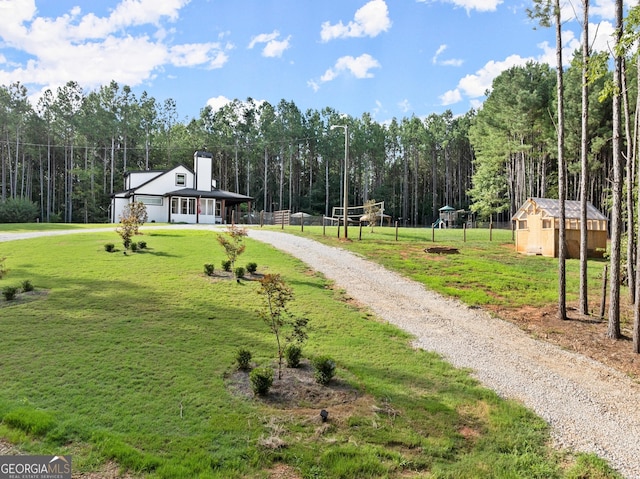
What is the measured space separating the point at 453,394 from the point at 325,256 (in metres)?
11.6

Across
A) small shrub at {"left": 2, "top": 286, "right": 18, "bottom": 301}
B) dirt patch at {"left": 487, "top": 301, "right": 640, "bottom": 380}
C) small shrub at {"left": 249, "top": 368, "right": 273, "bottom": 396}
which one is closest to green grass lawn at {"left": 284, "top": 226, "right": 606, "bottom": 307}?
dirt patch at {"left": 487, "top": 301, "right": 640, "bottom": 380}

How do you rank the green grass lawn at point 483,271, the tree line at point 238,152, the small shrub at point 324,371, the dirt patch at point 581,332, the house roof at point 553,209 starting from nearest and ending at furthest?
the small shrub at point 324,371 < the dirt patch at point 581,332 < the green grass lawn at point 483,271 < the house roof at point 553,209 < the tree line at point 238,152

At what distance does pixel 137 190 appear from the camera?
127ft

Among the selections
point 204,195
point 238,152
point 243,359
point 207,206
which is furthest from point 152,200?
point 243,359

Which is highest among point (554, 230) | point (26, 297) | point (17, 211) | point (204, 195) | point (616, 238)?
point (204, 195)

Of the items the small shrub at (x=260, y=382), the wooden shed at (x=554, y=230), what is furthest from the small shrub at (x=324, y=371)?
the wooden shed at (x=554, y=230)

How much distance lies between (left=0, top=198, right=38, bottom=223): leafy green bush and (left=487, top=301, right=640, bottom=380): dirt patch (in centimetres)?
4574

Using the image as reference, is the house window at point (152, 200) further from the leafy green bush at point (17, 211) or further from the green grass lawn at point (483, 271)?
the green grass lawn at point (483, 271)

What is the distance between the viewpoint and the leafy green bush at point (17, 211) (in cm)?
4020

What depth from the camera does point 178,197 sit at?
126ft

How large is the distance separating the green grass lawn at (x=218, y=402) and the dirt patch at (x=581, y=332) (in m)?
3.22

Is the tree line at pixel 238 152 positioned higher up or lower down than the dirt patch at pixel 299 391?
higher up

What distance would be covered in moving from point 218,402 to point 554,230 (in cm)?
1920

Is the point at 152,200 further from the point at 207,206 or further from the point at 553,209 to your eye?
the point at 553,209
